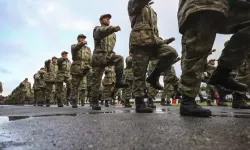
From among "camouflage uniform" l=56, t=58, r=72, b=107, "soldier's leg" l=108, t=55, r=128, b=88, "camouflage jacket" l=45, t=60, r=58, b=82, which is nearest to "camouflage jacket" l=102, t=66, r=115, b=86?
"camouflage uniform" l=56, t=58, r=72, b=107

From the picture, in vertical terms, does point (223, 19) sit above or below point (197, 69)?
above

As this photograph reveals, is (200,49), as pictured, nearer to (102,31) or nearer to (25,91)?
(102,31)

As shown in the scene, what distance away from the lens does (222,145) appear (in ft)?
4.86

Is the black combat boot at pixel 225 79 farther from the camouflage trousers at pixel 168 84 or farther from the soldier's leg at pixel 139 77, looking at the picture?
the camouflage trousers at pixel 168 84

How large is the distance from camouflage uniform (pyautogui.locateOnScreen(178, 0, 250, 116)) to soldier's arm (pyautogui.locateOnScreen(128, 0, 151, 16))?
47.0 inches

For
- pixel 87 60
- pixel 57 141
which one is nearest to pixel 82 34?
pixel 87 60

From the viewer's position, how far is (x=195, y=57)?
340 centimetres

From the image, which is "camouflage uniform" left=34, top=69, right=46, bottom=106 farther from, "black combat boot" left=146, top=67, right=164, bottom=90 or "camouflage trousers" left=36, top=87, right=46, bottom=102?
"black combat boot" left=146, top=67, right=164, bottom=90

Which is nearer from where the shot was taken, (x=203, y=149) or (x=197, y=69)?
(x=203, y=149)

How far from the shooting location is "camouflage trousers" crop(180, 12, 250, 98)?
329 cm

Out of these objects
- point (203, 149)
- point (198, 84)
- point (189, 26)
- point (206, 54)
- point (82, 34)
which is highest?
point (82, 34)

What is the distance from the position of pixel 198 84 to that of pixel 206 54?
1.24ft

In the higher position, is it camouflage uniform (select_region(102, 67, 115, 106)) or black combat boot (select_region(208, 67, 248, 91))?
camouflage uniform (select_region(102, 67, 115, 106))

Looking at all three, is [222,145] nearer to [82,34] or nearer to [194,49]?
[194,49]
